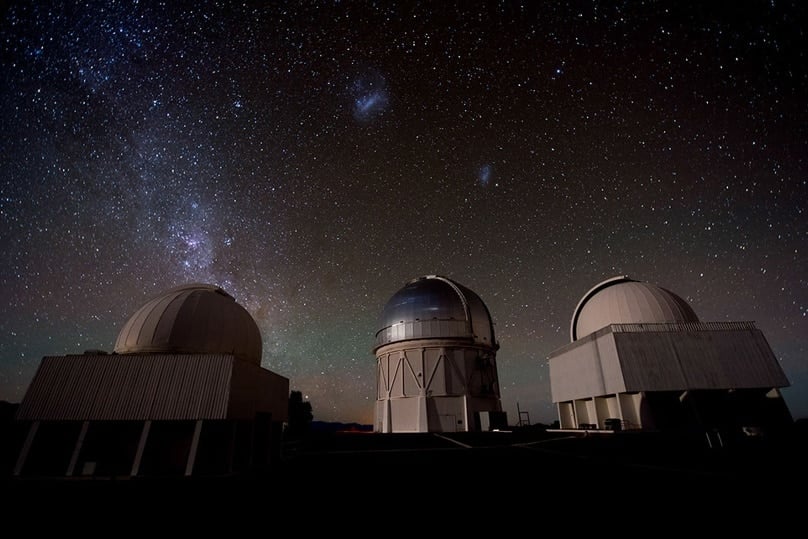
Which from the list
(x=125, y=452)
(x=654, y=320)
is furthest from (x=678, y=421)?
(x=125, y=452)

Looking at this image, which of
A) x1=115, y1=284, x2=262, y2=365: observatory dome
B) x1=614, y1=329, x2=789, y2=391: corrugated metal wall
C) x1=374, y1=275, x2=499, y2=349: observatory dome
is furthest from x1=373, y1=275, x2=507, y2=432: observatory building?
x1=115, y1=284, x2=262, y2=365: observatory dome

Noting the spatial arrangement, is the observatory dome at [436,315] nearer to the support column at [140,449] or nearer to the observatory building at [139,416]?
the observatory building at [139,416]

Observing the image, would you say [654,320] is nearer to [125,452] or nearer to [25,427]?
[125,452]

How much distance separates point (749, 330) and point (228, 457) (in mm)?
25868

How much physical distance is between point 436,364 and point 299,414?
12.1m

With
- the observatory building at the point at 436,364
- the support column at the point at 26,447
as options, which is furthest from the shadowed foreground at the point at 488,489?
the observatory building at the point at 436,364

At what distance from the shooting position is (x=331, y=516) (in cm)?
521

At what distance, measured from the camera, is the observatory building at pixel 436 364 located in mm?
27422

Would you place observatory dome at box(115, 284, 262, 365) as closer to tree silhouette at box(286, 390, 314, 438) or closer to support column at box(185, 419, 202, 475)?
support column at box(185, 419, 202, 475)

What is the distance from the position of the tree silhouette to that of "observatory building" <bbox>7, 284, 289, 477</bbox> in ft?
50.6

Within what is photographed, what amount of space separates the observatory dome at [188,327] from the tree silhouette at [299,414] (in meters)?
13.4

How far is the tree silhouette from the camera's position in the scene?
28.0 m

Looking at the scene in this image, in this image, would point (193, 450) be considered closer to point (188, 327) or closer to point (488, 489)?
point (188, 327)

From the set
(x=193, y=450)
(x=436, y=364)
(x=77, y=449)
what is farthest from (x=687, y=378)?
(x=77, y=449)
